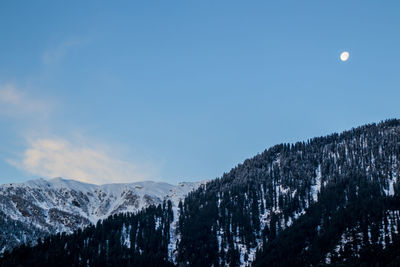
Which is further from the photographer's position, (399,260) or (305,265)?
(305,265)

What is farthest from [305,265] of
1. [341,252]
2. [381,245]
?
[381,245]

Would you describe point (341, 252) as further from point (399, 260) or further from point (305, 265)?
point (399, 260)

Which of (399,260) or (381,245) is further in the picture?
(381,245)

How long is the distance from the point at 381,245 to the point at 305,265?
35.4 m

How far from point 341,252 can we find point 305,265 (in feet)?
58.3

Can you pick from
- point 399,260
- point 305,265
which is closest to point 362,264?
point 399,260

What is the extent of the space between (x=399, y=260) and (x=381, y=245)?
22.1 meters

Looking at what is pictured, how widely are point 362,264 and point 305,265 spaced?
2780 centimetres

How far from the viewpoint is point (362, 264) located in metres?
176

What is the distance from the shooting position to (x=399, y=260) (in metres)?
168

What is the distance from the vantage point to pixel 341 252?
19488cm

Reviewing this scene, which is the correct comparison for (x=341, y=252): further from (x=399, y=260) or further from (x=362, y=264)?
(x=399, y=260)

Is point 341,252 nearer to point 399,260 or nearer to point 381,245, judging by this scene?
point 381,245

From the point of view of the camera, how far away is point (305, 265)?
641ft
